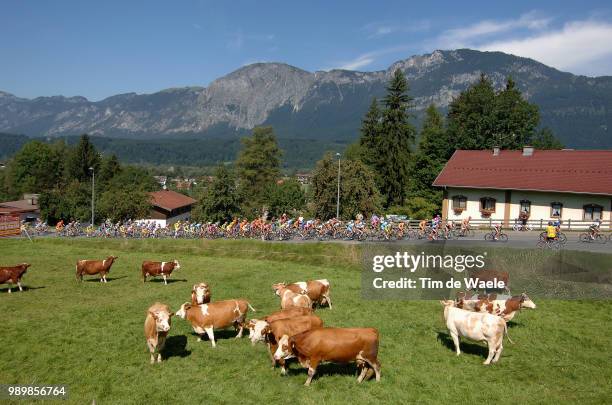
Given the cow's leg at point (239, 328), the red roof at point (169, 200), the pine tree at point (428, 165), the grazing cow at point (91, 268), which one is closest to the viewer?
the cow's leg at point (239, 328)

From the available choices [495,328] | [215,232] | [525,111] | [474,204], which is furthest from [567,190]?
[495,328]

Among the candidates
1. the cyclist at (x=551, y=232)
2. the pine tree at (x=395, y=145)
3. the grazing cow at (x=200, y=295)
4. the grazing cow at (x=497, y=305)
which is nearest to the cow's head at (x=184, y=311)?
the grazing cow at (x=200, y=295)

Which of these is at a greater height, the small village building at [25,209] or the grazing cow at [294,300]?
the grazing cow at [294,300]

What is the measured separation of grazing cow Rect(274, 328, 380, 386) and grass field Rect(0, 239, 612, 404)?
0.50 m

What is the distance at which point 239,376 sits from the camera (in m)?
12.1

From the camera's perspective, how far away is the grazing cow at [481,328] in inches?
499

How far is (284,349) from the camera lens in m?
11.9

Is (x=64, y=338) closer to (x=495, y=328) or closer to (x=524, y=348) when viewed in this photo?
(x=495, y=328)

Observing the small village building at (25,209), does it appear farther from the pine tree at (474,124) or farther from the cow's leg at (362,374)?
the cow's leg at (362,374)

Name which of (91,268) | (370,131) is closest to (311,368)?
(91,268)

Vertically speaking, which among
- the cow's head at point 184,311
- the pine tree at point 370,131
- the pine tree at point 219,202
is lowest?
the pine tree at point 219,202

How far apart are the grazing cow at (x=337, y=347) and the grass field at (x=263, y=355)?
50 cm

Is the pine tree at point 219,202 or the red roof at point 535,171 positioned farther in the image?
the pine tree at point 219,202

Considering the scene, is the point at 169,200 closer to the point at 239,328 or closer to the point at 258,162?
the point at 258,162
